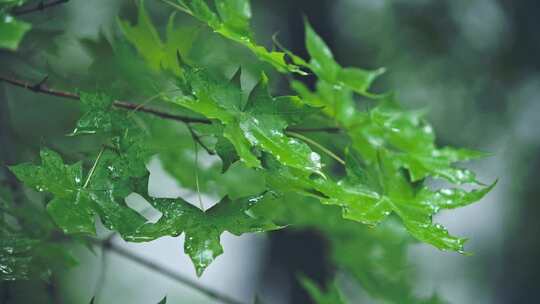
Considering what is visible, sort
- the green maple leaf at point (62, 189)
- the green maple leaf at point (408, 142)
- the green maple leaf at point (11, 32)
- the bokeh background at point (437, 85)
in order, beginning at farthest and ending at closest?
the bokeh background at point (437, 85) < the green maple leaf at point (408, 142) < the green maple leaf at point (62, 189) < the green maple leaf at point (11, 32)

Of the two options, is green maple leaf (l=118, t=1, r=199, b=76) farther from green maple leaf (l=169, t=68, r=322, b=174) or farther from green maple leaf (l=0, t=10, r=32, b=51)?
green maple leaf (l=0, t=10, r=32, b=51)

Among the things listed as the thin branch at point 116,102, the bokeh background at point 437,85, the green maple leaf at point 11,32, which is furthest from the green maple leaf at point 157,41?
the bokeh background at point 437,85

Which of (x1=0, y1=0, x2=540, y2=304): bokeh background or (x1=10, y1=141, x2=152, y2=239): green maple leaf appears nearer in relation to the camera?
(x1=10, y1=141, x2=152, y2=239): green maple leaf

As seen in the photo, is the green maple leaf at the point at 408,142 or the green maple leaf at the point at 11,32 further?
the green maple leaf at the point at 408,142

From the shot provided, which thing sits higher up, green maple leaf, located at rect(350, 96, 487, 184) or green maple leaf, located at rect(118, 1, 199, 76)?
green maple leaf, located at rect(350, 96, 487, 184)

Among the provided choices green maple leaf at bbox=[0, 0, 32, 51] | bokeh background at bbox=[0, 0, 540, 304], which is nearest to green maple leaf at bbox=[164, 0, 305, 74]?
green maple leaf at bbox=[0, 0, 32, 51]

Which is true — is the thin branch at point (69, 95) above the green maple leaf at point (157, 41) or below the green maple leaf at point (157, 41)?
below

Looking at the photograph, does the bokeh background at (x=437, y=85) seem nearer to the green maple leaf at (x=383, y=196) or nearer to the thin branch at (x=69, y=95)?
the thin branch at (x=69, y=95)

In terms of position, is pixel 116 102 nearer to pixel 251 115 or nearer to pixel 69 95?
pixel 69 95

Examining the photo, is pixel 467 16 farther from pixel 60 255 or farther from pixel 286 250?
pixel 60 255
